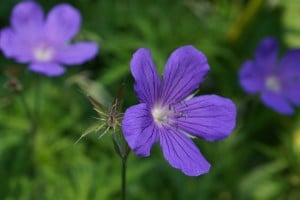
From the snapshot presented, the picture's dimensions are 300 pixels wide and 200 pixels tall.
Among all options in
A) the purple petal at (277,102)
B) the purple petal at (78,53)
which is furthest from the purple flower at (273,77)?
the purple petal at (78,53)

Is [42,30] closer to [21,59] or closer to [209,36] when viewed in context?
[21,59]

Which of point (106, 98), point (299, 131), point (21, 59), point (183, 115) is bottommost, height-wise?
point (299, 131)

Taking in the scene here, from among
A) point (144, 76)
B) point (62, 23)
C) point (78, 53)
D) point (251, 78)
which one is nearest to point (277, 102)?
point (251, 78)

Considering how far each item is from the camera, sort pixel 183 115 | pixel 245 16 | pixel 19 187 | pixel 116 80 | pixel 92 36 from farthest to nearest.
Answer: pixel 245 16 → pixel 116 80 → pixel 92 36 → pixel 19 187 → pixel 183 115

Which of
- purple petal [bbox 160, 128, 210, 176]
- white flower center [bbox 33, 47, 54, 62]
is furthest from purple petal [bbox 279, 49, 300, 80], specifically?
purple petal [bbox 160, 128, 210, 176]

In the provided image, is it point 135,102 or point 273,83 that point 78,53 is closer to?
point 135,102

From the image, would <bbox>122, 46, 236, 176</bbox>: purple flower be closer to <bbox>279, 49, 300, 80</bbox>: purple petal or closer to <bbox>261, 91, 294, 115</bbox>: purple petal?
<bbox>261, 91, 294, 115</bbox>: purple petal

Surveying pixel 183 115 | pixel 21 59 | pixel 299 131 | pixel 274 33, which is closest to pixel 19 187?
pixel 21 59
